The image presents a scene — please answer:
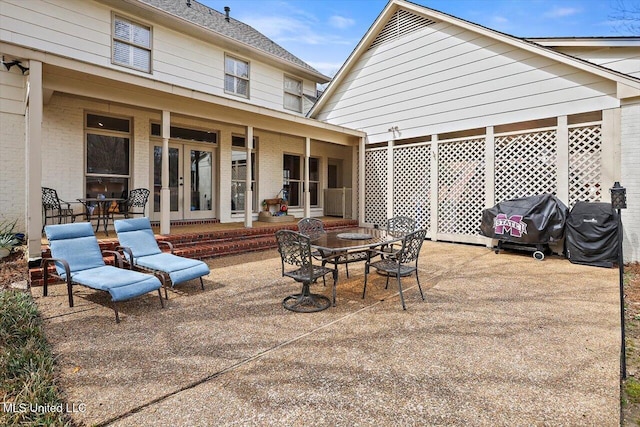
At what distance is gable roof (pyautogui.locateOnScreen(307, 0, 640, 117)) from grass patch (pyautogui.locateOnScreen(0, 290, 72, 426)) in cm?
938

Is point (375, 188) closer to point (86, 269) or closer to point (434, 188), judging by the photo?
point (434, 188)

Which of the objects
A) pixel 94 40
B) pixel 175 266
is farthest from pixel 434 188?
pixel 94 40

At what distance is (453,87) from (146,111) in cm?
795

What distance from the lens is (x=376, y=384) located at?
96.8 inches

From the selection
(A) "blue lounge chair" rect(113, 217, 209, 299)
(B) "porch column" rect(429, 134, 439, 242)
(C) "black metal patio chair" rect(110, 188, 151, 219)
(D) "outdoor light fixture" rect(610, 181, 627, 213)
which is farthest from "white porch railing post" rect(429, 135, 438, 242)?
(C) "black metal patio chair" rect(110, 188, 151, 219)

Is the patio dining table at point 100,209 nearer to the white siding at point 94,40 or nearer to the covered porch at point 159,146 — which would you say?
the covered porch at point 159,146

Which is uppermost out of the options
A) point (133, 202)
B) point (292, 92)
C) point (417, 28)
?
point (417, 28)

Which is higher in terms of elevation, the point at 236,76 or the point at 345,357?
the point at 236,76

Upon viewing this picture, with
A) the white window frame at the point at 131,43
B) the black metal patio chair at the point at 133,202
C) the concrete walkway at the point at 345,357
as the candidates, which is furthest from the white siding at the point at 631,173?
the white window frame at the point at 131,43

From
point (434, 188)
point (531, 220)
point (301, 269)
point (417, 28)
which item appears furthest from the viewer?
point (417, 28)

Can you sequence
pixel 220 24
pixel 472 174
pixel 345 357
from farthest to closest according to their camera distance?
1. pixel 220 24
2. pixel 472 174
3. pixel 345 357

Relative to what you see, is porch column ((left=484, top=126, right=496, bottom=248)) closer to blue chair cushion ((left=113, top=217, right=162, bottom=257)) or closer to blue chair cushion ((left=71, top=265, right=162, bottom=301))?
blue chair cushion ((left=113, top=217, right=162, bottom=257))

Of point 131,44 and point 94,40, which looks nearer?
point 94,40

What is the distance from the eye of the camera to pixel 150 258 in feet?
16.3
